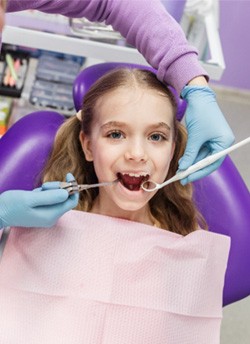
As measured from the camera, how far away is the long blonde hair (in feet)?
4.19

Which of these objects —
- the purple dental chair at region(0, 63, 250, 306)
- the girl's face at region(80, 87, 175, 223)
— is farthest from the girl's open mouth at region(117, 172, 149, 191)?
the purple dental chair at region(0, 63, 250, 306)

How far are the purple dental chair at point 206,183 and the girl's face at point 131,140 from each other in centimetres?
19

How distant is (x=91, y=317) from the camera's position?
1146 millimetres

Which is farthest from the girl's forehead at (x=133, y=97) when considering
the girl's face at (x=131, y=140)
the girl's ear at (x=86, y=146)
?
the girl's ear at (x=86, y=146)

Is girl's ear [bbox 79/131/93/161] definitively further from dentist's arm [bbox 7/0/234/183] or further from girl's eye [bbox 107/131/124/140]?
dentist's arm [bbox 7/0/234/183]

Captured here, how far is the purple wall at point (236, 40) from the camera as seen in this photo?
127 inches

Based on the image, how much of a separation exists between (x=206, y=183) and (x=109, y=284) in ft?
1.36

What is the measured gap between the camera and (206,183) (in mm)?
1420

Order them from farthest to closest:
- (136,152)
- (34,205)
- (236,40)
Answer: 1. (236,40)
2. (136,152)
3. (34,205)

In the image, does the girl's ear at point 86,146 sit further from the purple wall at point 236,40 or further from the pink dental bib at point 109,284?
the purple wall at point 236,40

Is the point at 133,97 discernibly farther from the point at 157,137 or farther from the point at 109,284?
the point at 109,284

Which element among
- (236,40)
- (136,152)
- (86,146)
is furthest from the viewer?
(236,40)

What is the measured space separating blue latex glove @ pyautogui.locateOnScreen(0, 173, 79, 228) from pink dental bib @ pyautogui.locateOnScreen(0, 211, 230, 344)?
0.15 meters

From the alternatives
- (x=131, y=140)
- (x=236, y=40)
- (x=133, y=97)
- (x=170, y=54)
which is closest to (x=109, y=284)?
(x=131, y=140)
